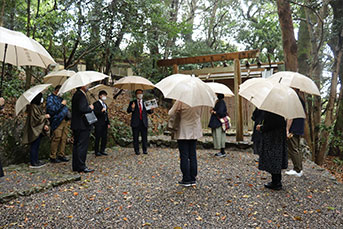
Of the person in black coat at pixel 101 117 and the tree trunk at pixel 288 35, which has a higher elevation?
the tree trunk at pixel 288 35

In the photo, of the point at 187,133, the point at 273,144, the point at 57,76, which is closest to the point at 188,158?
the point at 187,133

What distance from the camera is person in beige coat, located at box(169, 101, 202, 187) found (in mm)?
4309

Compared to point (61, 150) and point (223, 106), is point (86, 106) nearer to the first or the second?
point (61, 150)

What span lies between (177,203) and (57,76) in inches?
187

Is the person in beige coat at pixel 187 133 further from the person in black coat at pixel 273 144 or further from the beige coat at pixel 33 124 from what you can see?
the beige coat at pixel 33 124

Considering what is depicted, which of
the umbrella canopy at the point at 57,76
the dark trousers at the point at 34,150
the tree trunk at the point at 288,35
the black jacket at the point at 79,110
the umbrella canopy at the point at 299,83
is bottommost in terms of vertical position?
the dark trousers at the point at 34,150

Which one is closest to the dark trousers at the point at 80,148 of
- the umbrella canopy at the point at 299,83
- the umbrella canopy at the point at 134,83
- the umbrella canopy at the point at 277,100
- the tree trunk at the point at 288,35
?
the umbrella canopy at the point at 134,83

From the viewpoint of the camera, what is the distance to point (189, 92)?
12.9ft

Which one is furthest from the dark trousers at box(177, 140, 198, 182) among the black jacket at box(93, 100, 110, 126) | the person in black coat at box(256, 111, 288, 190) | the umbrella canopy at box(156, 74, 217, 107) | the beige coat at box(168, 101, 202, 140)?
the black jacket at box(93, 100, 110, 126)

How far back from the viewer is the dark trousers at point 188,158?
4379 mm

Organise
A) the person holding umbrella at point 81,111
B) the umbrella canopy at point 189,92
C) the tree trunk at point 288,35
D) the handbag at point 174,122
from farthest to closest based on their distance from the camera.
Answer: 1. the tree trunk at point 288,35
2. the person holding umbrella at point 81,111
3. the handbag at point 174,122
4. the umbrella canopy at point 189,92

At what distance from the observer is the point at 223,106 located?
7094 mm

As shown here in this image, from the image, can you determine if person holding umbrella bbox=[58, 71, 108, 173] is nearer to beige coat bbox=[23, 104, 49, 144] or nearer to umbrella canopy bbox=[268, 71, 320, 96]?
beige coat bbox=[23, 104, 49, 144]

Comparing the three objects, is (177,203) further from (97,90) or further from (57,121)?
(97,90)
